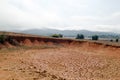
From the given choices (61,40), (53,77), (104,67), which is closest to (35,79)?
(53,77)

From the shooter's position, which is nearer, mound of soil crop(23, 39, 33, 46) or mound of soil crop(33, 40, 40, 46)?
mound of soil crop(23, 39, 33, 46)

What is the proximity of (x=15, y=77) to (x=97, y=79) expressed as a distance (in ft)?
21.0

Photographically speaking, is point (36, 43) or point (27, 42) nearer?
point (27, 42)

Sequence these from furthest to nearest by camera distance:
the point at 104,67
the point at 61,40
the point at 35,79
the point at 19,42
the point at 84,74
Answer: the point at 61,40
the point at 19,42
the point at 104,67
the point at 84,74
the point at 35,79

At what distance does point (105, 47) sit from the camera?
136 feet

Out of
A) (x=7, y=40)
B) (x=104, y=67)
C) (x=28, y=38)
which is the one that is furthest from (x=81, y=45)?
(x=104, y=67)

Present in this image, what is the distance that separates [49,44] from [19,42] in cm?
789

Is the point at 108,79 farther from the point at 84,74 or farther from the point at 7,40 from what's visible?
the point at 7,40

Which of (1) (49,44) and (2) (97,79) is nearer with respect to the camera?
(2) (97,79)

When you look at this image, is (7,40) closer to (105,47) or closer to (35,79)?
(105,47)

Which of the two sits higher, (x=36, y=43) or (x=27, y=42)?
(x=27, y=42)

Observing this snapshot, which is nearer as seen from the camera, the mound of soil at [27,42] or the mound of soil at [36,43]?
the mound of soil at [27,42]

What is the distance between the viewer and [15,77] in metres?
15.6

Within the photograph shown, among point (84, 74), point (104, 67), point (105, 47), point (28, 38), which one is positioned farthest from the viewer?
point (28, 38)
